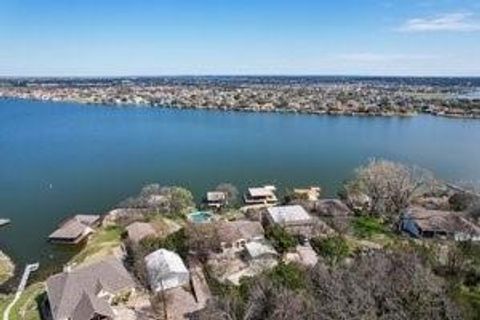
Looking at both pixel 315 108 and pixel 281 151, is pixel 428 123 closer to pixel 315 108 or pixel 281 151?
pixel 315 108

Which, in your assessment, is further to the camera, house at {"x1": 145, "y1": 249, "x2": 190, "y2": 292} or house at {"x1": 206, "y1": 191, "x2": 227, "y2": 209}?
house at {"x1": 206, "y1": 191, "x2": 227, "y2": 209}

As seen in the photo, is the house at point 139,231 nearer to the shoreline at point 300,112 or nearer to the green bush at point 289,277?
the green bush at point 289,277

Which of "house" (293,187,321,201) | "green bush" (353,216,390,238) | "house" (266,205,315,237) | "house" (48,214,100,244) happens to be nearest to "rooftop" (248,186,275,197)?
"house" (293,187,321,201)

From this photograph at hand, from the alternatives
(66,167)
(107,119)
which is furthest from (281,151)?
(107,119)

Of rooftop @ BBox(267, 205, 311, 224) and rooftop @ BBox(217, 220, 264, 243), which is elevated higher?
rooftop @ BBox(267, 205, 311, 224)

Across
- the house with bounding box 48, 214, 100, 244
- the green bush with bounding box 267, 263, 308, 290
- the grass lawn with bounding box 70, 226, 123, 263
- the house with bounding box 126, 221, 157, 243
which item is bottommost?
the house with bounding box 48, 214, 100, 244

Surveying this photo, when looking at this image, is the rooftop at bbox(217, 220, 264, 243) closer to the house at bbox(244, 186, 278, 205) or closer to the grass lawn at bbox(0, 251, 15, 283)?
the house at bbox(244, 186, 278, 205)

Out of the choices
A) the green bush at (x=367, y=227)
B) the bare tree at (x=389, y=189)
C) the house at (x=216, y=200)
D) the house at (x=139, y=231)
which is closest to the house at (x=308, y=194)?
the bare tree at (x=389, y=189)
